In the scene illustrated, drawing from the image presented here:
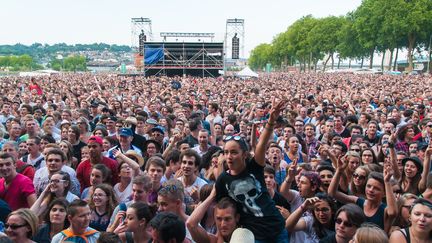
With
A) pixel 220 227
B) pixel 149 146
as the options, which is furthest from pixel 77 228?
pixel 149 146

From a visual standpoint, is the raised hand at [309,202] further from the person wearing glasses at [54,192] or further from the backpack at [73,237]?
the person wearing glasses at [54,192]

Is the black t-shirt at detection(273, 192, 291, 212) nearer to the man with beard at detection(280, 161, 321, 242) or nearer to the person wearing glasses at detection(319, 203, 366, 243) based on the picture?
the man with beard at detection(280, 161, 321, 242)

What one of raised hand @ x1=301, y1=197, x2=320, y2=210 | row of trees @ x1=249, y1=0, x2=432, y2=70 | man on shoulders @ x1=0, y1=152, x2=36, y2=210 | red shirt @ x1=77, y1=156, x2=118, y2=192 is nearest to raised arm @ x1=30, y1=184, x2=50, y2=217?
man on shoulders @ x1=0, y1=152, x2=36, y2=210

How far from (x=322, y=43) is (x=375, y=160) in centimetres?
7854

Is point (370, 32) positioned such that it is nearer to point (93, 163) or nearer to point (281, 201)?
point (93, 163)

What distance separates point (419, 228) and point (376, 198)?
86 centimetres

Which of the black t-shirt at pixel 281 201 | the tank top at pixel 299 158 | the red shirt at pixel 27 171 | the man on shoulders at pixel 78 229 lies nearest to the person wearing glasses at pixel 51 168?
the red shirt at pixel 27 171

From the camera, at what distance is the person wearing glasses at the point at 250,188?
368 centimetres

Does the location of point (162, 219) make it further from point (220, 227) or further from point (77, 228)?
point (77, 228)

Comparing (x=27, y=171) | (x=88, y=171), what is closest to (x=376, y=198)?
(x=88, y=171)

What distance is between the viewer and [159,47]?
146 feet

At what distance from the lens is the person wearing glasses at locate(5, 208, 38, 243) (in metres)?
3.96

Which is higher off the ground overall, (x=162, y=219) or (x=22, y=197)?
(x=162, y=219)

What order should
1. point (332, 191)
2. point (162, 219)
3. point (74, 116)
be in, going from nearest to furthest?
point (162, 219) < point (332, 191) < point (74, 116)
